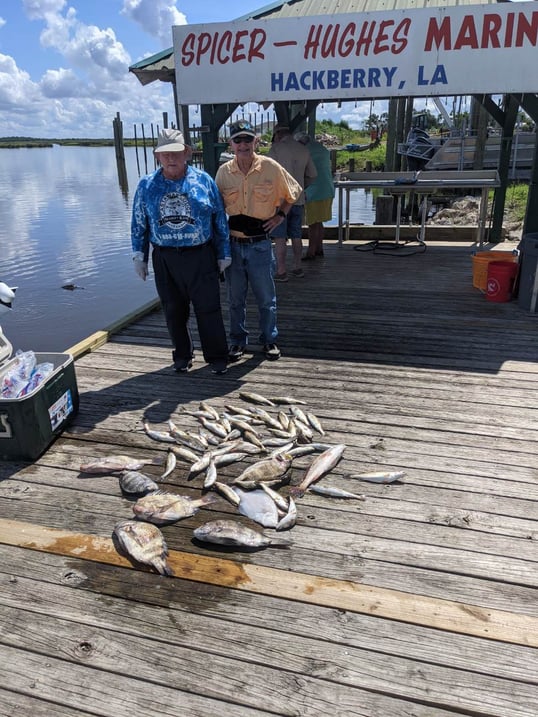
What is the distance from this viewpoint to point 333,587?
Answer: 2449 millimetres

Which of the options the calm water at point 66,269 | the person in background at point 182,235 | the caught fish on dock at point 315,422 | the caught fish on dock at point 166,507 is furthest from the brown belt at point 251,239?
the calm water at point 66,269

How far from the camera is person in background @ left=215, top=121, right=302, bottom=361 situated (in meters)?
4.50

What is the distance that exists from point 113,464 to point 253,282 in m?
2.16

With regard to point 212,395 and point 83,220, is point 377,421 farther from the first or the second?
point 83,220

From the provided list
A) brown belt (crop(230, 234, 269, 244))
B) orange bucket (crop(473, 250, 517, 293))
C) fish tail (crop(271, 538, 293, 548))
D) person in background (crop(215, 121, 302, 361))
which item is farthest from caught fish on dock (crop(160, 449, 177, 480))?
orange bucket (crop(473, 250, 517, 293))

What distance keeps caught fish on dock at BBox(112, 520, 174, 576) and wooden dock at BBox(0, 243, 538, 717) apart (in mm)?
49

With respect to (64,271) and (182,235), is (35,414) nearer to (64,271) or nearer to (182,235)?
(182,235)

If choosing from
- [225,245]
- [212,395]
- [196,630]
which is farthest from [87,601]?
[225,245]

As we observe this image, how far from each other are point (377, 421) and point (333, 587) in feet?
5.48

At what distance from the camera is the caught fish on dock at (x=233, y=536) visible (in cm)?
270

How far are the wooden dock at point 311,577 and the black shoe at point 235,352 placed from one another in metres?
0.42

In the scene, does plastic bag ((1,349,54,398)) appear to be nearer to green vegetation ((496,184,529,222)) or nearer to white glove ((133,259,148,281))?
white glove ((133,259,148,281))

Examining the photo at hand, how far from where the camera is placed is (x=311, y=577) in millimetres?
2512

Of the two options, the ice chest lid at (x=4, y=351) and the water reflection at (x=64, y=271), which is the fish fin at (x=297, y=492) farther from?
the water reflection at (x=64, y=271)
